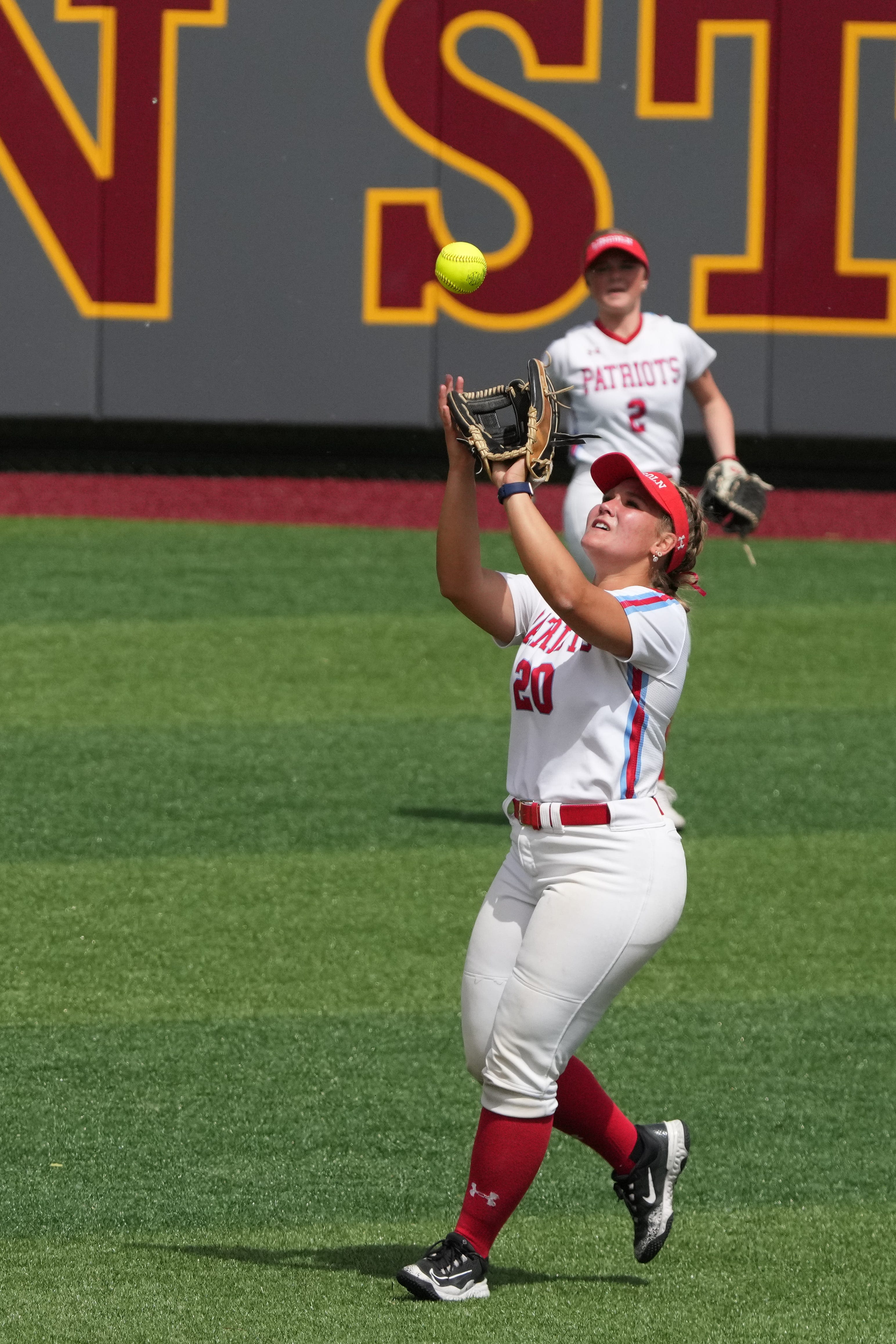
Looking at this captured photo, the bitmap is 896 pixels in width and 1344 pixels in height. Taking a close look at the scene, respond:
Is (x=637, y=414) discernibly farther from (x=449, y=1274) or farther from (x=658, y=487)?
(x=449, y=1274)

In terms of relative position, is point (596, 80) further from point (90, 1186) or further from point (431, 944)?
point (90, 1186)

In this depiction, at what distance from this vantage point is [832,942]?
6.43 metres

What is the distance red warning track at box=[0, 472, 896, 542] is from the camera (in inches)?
574

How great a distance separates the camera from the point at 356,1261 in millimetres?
4172

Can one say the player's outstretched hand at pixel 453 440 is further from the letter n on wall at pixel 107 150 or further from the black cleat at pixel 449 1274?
the letter n on wall at pixel 107 150

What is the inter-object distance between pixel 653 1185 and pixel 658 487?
146cm

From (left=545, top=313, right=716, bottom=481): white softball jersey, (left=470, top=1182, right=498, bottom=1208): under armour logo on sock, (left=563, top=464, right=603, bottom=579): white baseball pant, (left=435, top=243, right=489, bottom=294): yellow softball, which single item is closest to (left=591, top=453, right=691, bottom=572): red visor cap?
(left=435, top=243, right=489, bottom=294): yellow softball

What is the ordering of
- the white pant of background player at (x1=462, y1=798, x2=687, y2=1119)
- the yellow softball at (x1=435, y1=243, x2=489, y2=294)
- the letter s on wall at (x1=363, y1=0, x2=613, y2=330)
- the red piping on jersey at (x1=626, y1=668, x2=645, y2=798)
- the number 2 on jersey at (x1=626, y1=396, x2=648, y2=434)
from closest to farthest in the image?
the white pant of background player at (x1=462, y1=798, x2=687, y2=1119) < the red piping on jersey at (x1=626, y1=668, x2=645, y2=798) < the yellow softball at (x1=435, y1=243, x2=489, y2=294) < the number 2 on jersey at (x1=626, y1=396, x2=648, y2=434) < the letter s on wall at (x1=363, y1=0, x2=613, y2=330)

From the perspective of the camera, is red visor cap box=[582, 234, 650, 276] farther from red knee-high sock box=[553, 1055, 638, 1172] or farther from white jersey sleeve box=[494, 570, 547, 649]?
red knee-high sock box=[553, 1055, 638, 1172]

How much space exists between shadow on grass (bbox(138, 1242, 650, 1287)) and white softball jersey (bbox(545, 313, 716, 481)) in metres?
4.10

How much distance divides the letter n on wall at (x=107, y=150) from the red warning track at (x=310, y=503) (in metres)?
1.38

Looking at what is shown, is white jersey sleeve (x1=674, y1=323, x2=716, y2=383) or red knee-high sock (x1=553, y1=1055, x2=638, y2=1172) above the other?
white jersey sleeve (x1=674, y1=323, x2=716, y2=383)

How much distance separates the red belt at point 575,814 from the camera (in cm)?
393

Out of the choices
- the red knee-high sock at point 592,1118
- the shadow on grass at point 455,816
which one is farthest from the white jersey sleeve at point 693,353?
the red knee-high sock at point 592,1118
